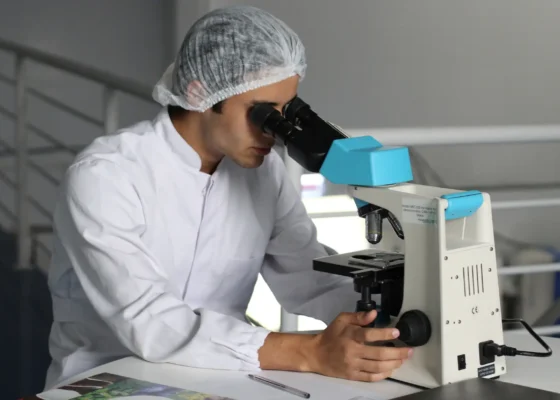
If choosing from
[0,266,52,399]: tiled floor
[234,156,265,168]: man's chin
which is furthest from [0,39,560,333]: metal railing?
[234,156,265,168]: man's chin

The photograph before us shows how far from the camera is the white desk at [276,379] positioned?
51.6 inches

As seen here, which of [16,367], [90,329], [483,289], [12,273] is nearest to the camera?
[483,289]

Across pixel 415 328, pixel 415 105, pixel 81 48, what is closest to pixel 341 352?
pixel 415 328

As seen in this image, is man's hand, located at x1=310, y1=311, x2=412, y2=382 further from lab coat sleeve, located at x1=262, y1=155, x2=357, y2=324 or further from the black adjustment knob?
lab coat sleeve, located at x1=262, y1=155, x2=357, y2=324

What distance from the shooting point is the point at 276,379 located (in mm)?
1372

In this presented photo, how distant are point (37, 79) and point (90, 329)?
3.87m

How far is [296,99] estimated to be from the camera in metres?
1.55

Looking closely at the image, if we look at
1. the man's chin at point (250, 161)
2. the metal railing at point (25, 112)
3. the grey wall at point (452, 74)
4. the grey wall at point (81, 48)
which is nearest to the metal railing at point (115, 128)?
the metal railing at point (25, 112)

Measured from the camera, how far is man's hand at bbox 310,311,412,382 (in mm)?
1354

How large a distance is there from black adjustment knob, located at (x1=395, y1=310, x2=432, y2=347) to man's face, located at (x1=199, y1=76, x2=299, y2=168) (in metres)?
0.45

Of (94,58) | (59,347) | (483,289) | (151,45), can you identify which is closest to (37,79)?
(94,58)

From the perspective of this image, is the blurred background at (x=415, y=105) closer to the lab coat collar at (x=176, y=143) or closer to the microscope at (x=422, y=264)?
the lab coat collar at (x=176, y=143)

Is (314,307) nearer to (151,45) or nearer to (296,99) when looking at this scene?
(296,99)

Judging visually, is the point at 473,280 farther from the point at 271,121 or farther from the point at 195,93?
the point at 195,93
